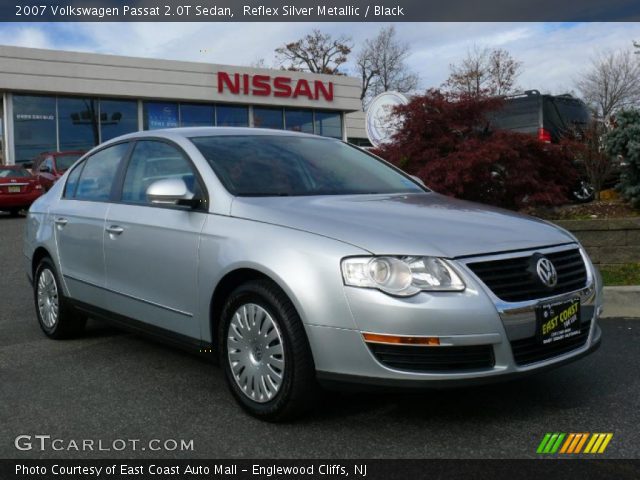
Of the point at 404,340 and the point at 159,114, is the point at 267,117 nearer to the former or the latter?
the point at 159,114

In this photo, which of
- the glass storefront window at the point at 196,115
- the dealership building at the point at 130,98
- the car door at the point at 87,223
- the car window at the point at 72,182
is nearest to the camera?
the car door at the point at 87,223

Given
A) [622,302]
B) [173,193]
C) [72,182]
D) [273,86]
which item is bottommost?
[622,302]

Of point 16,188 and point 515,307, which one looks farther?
point 16,188

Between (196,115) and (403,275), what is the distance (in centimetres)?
2561

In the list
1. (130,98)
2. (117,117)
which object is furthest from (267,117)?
(117,117)

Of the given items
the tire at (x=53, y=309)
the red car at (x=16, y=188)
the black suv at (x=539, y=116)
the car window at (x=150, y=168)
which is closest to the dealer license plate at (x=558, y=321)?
the car window at (x=150, y=168)

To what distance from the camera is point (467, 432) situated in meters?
3.49

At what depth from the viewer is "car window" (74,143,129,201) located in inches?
203

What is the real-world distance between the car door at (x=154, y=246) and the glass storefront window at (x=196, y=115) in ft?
75.9

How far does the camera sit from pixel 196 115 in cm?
2781

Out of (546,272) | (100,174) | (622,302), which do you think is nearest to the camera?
(546,272)

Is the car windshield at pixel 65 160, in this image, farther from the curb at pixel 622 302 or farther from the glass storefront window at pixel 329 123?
the curb at pixel 622 302

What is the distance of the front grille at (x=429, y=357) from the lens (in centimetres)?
324
